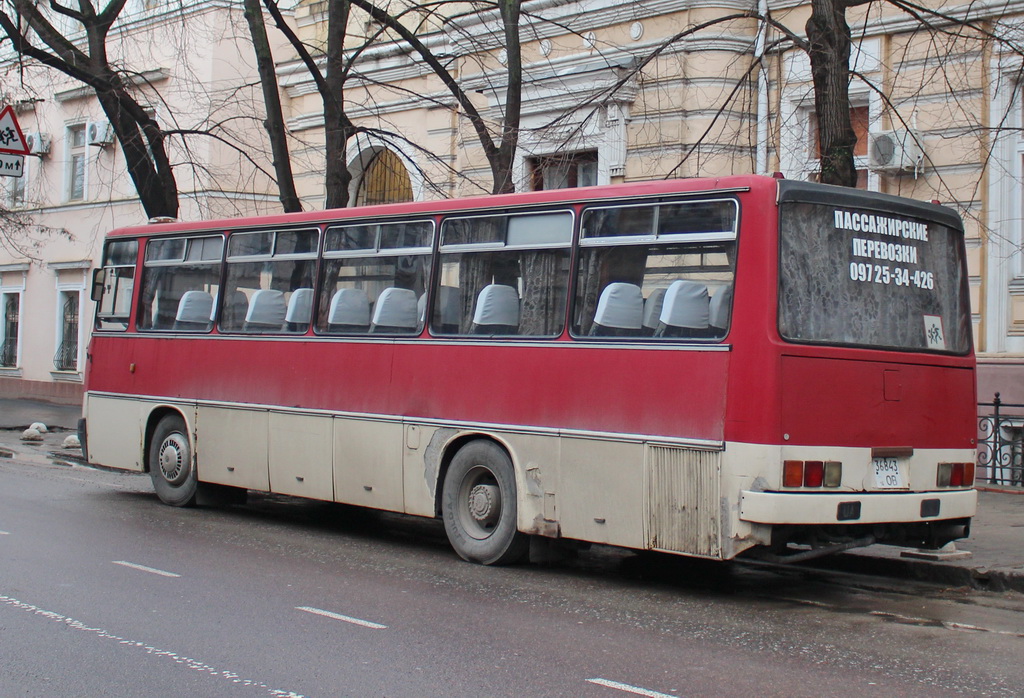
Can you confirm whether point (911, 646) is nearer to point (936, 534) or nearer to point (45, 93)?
point (936, 534)

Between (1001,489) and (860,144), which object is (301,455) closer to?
(1001,489)

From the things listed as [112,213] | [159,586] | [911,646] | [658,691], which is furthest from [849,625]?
[112,213]

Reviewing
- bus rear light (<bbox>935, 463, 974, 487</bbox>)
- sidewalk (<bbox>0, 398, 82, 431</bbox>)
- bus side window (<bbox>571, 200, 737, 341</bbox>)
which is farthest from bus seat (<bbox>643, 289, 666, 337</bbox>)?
sidewalk (<bbox>0, 398, 82, 431</bbox>)

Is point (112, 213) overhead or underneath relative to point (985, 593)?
overhead

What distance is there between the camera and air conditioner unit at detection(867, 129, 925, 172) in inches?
607

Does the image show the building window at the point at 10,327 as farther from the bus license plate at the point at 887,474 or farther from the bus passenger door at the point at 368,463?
the bus license plate at the point at 887,474

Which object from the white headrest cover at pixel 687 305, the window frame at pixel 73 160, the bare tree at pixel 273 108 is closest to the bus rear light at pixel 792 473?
the white headrest cover at pixel 687 305

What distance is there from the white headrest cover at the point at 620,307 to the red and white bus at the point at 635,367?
16mm

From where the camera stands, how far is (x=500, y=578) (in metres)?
9.59

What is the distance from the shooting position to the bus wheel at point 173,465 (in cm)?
1351

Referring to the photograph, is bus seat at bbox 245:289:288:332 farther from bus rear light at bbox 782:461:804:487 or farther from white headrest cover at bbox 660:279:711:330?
bus rear light at bbox 782:461:804:487

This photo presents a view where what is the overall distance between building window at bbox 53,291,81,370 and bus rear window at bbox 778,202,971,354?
77.3 feet

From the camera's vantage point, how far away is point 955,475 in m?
9.27

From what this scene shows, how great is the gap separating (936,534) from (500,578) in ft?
10.5
